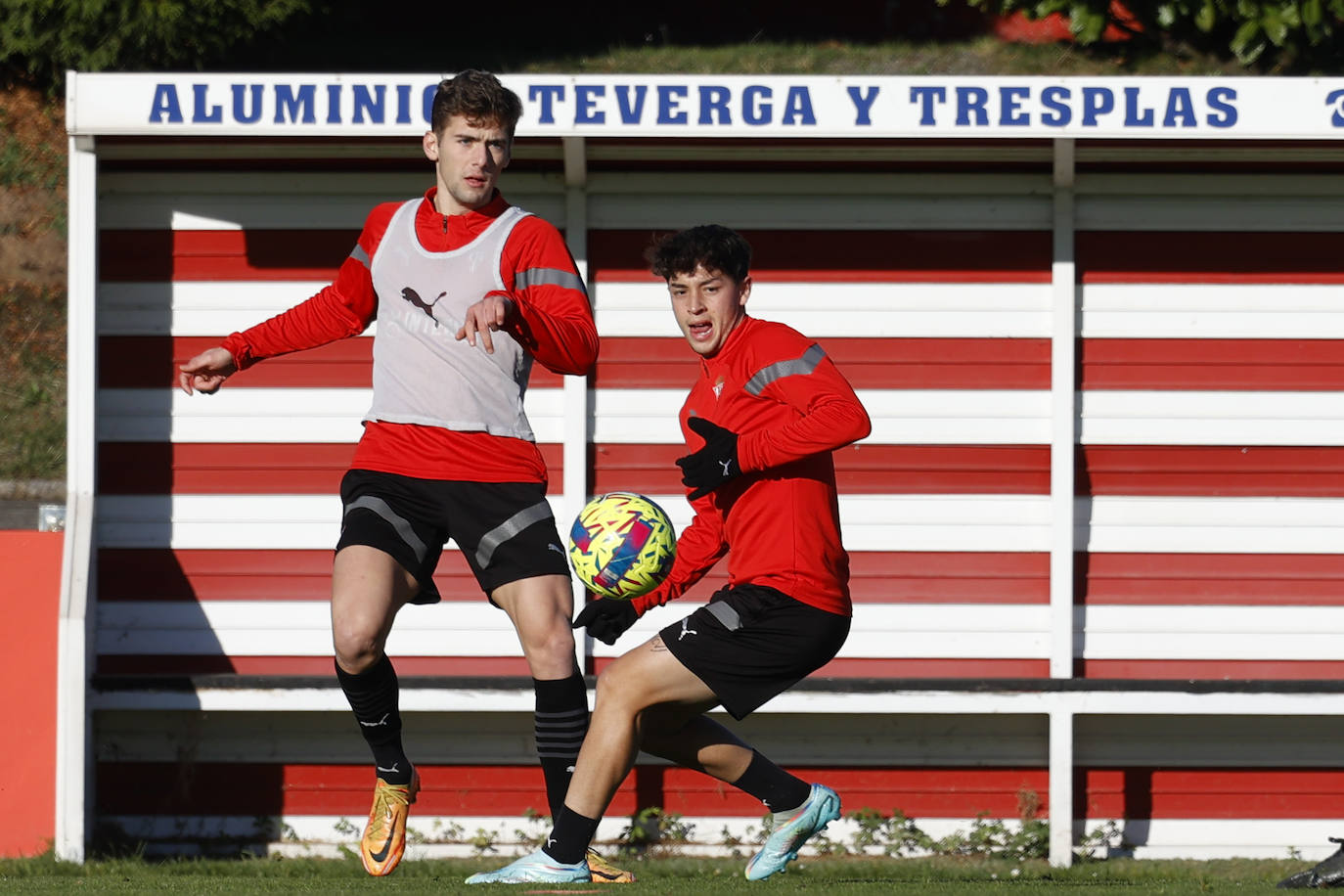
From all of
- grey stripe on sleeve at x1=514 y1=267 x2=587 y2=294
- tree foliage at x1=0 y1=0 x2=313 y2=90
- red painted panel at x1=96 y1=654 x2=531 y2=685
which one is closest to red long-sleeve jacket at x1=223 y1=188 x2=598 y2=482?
grey stripe on sleeve at x1=514 y1=267 x2=587 y2=294

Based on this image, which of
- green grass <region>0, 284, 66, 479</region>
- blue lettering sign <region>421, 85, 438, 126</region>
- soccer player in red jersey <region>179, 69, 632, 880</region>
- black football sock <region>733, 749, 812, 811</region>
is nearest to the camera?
soccer player in red jersey <region>179, 69, 632, 880</region>

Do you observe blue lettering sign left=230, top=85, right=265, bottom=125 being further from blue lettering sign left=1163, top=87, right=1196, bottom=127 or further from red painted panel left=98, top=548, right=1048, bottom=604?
blue lettering sign left=1163, top=87, right=1196, bottom=127

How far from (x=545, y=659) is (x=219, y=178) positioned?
419cm

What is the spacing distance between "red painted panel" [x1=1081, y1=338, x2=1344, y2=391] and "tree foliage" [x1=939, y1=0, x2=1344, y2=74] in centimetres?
351

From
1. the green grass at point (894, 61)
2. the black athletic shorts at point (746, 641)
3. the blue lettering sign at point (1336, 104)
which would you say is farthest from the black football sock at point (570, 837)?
the green grass at point (894, 61)

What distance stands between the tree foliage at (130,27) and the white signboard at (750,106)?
3.43m

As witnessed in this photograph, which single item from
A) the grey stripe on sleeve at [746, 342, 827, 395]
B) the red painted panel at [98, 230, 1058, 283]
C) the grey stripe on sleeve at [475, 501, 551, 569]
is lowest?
the grey stripe on sleeve at [475, 501, 551, 569]

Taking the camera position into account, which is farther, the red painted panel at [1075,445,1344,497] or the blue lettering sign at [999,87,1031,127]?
the red painted panel at [1075,445,1344,497]

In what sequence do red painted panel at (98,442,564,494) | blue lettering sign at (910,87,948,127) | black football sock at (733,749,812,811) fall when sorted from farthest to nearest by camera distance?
red painted panel at (98,442,564,494), blue lettering sign at (910,87,948,127), black football sock at (733,749,812,811)

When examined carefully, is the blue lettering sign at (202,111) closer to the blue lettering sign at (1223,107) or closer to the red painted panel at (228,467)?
the red painted panel at (228,467)

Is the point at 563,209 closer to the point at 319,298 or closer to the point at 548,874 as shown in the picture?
the point at 319,298

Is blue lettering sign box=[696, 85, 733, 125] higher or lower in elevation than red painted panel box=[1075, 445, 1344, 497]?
higher

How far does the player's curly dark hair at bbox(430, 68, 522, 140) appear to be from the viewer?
525 centimetres

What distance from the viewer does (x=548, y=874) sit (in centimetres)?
517
